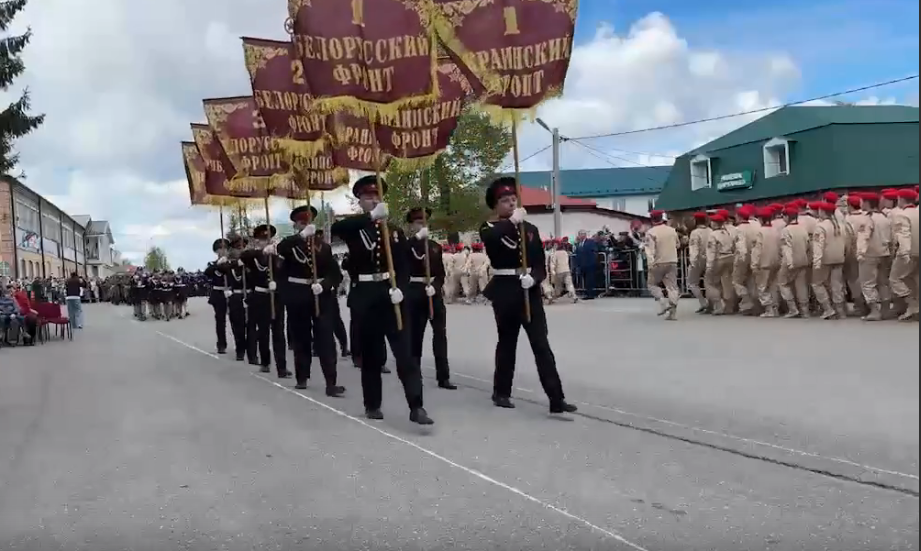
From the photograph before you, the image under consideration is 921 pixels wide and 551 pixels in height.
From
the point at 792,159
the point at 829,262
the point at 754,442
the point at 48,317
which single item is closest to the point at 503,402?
the point at 754,442

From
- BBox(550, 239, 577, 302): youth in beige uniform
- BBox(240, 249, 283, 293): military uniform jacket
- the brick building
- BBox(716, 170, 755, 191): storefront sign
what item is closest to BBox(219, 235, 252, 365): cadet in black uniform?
BBox(240, 249, 283, 293): military uniform jacket

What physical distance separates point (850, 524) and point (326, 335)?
250 inches

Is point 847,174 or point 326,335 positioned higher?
point 847,174

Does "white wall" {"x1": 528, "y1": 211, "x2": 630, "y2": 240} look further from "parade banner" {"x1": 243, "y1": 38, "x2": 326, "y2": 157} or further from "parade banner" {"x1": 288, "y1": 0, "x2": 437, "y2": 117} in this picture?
"parade banner" {"x1": 288, "y1": 0, "x2": 437, "y2": 117}

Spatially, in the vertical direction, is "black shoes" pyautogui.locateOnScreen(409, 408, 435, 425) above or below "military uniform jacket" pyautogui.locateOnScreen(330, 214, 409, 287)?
below

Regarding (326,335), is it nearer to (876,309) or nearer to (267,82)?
(267,82)

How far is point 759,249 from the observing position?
1606 centimetres

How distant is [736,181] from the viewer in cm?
3491

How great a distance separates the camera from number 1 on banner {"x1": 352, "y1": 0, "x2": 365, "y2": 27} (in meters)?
8.54

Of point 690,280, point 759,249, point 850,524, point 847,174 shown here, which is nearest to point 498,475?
point 850,524

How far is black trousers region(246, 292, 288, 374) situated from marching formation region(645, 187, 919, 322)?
740cm

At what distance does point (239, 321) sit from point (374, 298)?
6.88m

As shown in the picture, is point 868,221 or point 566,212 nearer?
point 868,221

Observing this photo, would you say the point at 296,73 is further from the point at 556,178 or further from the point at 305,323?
the point at 556,178
